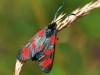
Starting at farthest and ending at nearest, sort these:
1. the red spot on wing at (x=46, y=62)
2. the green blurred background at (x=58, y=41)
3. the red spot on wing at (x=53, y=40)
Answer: the green blurred background at (x=58, y=41), the red spot on wing at (x=53, y=40), the red spot on wing at (x=46, y=62)

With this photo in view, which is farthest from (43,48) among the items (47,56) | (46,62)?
(46,62)

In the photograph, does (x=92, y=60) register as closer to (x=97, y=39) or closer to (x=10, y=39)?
(x=97, y=39)

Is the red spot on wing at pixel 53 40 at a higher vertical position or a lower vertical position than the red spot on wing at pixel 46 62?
higher

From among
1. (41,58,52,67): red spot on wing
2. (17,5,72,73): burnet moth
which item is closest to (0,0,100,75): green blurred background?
(17,5,72,73): burnet moth

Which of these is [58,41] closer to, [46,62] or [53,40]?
[53,40]

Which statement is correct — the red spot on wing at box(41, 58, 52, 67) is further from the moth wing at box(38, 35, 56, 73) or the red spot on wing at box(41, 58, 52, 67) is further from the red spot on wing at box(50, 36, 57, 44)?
the red spot on wing at box(50, 36, 57, 44)

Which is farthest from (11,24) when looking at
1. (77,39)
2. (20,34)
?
(77,39)

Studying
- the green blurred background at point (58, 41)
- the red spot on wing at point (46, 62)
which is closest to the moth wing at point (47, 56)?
the red spot on wing at point (46, 62)

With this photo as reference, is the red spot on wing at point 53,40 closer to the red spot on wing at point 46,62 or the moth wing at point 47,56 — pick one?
the moth wing at point 47,56
